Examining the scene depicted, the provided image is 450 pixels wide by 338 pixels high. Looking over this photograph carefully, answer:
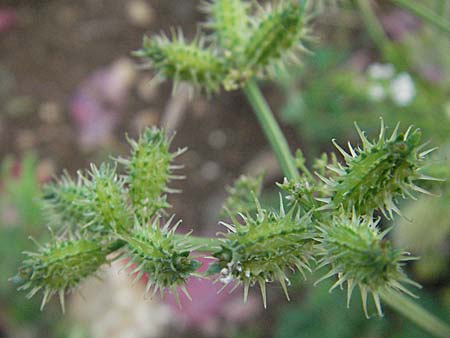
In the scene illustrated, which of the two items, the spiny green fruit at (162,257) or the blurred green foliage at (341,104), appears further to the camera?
the blurred green foliage at (341,104)

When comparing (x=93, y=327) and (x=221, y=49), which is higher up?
(x=221, y=49)

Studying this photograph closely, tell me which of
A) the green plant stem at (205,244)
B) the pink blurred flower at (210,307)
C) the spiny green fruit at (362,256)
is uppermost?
the pink blurred flower at (210,307)

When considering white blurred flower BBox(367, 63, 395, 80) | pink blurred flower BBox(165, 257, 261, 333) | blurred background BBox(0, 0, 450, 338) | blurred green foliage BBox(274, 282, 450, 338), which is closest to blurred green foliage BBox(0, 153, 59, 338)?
blurred background BBox(0, 0, 450, 338)

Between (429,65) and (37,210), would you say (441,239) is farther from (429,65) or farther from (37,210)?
(37,210)

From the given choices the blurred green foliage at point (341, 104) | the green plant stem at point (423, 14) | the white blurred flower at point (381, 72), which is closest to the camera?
the green plant stem at point (423, 14)

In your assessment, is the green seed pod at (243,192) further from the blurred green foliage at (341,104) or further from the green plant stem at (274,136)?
the blurred green foliage at (341,104)

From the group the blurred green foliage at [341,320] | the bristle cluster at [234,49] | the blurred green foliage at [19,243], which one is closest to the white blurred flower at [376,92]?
the blurred green foliage at [341,320]

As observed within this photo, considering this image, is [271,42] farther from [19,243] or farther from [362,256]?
[19,243]

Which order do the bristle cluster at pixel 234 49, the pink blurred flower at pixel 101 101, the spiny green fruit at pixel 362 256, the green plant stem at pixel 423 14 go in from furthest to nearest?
the pink blurred flower at pixel 101 101, the green plant stem at pixel 423 14, the bristle cluster at pixel 234 49, the spiny green fruit at pixel 362 256

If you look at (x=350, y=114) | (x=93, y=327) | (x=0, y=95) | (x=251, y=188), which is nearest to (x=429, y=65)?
(x=350, y=114)
